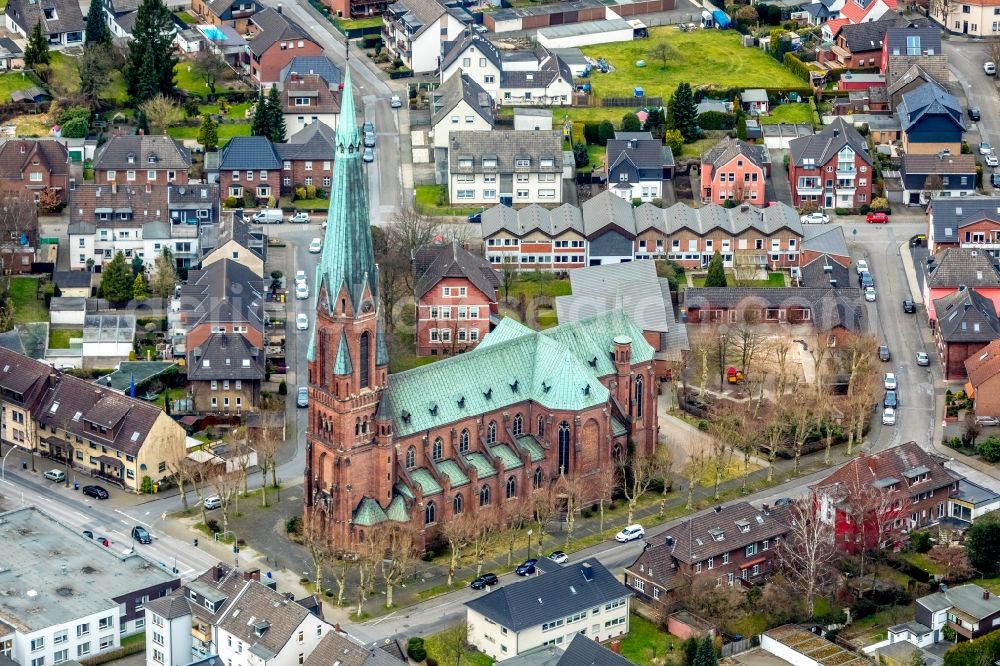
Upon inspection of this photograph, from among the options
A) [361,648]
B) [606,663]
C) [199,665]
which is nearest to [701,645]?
[606,663]

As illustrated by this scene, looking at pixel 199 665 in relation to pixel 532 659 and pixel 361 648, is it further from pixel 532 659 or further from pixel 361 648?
pixel 532 659

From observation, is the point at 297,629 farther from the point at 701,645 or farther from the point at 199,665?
the point at 701,645

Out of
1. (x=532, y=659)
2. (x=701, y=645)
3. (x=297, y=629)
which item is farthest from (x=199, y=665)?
(x=701, y=645)

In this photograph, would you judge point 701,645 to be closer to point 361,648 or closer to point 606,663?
point 606,663

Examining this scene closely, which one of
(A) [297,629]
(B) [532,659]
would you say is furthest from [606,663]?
(A) [297,629]

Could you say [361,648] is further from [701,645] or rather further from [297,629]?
[701,645]

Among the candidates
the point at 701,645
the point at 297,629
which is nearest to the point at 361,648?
the point at 297,629

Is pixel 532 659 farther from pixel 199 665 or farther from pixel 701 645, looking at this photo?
pixel 199 665
